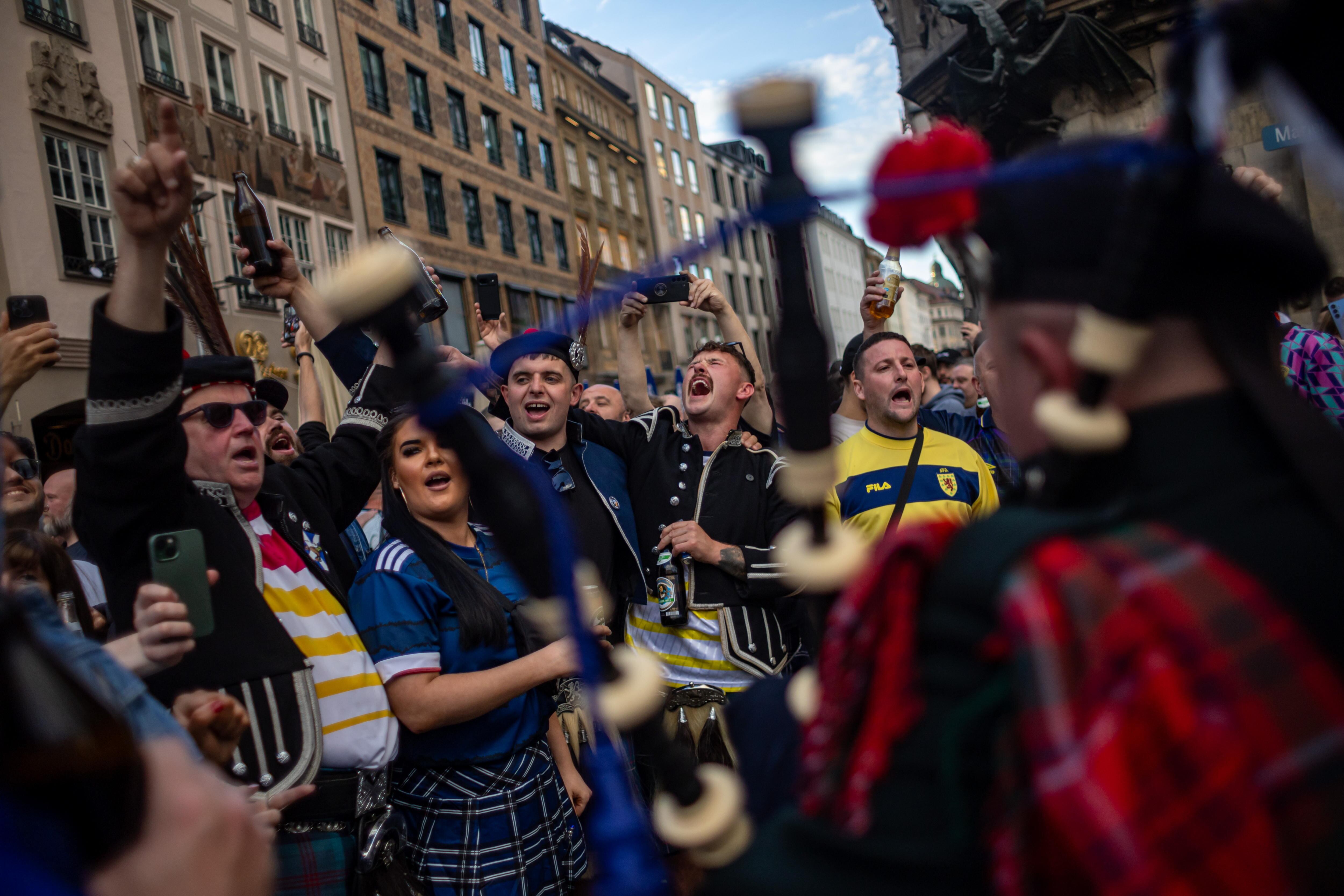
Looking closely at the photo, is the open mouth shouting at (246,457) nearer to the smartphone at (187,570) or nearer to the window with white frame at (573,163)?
the smartphone at (187,570)

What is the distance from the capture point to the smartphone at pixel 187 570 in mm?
1866

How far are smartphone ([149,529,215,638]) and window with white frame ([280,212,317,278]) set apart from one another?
1667 centimetres

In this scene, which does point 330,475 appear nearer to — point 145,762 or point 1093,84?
point 145,762

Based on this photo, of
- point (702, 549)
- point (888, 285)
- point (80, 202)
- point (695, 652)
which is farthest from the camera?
point (80, 202)

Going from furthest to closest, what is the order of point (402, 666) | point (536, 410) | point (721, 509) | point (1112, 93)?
point (1112, 93) < point (536, 410) < point (721, 509) < point (402, 666)

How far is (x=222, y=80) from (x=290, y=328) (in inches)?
530

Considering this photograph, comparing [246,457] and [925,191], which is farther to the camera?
[246,457]

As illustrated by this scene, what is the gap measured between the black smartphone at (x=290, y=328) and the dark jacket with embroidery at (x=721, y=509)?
2.15 meters

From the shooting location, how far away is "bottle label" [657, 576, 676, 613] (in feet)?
11.1

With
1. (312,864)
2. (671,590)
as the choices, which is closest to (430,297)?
(671,590)

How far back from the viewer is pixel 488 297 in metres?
4.63

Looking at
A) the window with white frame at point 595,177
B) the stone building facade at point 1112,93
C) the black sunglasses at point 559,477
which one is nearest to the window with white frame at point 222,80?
the stone building facade at point 1112,93

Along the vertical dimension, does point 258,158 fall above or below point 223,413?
above

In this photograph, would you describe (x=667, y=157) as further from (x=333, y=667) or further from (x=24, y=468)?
(x=333, y=667)
